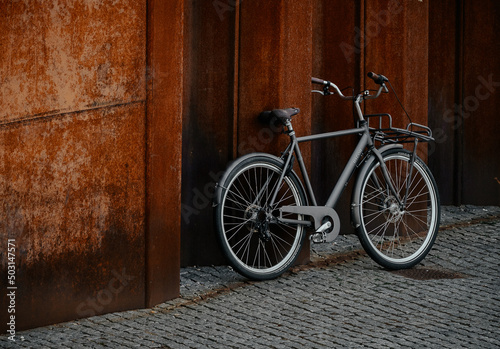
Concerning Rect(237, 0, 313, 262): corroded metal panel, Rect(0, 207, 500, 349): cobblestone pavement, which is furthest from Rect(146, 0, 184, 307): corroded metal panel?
Rect(237, 0, 313, 262): corroded metal panel

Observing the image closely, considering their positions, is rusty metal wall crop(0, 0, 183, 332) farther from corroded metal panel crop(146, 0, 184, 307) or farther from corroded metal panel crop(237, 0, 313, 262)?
corroded metal panel crop(237, 0, 313, 262)

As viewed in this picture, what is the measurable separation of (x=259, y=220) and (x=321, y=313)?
108 cm

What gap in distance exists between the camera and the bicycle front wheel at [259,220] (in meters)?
5.20

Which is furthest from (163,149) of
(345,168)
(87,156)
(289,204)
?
(345,168)

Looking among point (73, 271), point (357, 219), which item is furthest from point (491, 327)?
point (73, 271)

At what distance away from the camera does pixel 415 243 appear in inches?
251

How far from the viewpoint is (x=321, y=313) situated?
4531mm

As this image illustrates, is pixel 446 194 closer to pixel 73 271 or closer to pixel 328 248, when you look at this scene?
pixel 328 248

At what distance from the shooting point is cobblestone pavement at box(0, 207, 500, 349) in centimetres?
397

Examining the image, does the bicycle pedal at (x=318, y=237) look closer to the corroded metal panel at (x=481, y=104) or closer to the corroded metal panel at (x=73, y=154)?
the corroded metal panel at (x=73, y=154)

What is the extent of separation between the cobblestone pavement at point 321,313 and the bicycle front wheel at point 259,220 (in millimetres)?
194

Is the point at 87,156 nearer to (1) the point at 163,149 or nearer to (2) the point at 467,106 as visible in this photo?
(1) the point at 163,149

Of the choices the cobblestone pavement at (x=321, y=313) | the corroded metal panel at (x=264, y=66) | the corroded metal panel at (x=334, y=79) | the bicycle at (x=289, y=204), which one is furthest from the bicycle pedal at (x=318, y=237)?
the corroded metal panel at (x=334, y=79)

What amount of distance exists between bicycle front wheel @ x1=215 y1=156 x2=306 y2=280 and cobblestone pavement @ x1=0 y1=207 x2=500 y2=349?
0.64ft
